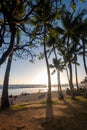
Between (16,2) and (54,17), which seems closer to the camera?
(16,2)

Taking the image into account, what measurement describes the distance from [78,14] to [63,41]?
4498 millimetres

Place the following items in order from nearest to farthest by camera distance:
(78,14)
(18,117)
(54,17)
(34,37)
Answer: (54,17), (34,37), (18,117), (78,14)

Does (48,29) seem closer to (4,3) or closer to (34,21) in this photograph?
(34,21)

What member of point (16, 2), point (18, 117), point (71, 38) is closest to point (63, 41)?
point (71, 38)

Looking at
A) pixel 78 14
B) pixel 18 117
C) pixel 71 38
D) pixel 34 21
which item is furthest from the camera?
pixel 71 38

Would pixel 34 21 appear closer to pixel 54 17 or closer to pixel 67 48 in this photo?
pixel 54 17

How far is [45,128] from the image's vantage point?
41.4 ft

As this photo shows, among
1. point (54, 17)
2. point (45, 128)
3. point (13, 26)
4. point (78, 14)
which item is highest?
point (78, 14)

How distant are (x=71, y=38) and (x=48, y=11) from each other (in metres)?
22.2

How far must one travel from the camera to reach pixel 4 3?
9.83 m

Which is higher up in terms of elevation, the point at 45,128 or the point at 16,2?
the point at 16,2

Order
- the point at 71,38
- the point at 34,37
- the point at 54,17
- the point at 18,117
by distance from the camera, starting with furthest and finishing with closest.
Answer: the point at 71,38 < the point at 18,117 < the point at 34,37 < the point at 54,17

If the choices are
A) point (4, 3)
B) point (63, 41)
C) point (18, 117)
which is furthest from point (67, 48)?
point (4, 3)

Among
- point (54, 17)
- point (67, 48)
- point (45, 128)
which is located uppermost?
point (67, 48)
